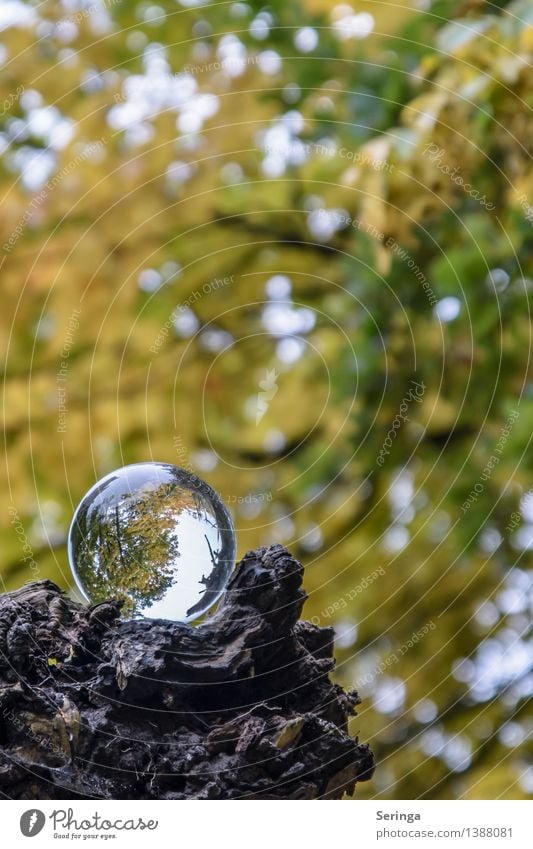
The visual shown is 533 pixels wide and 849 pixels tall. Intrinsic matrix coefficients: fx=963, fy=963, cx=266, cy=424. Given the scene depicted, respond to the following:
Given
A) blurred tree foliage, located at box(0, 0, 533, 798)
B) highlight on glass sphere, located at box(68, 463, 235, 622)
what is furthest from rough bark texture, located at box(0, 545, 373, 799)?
blurred tree foliage, located at box(0, 0, 533, 798)

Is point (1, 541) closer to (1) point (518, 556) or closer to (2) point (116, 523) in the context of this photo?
(1) point (518, 556)

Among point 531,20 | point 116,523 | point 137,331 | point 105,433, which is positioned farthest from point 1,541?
point 531,20

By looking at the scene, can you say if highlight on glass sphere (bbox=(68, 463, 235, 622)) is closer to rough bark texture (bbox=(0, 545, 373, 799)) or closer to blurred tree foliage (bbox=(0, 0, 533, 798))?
rough bark texture (bbox=(0, 545, 373, 799))

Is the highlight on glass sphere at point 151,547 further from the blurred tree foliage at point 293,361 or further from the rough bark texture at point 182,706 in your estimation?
the blurred tree foliage at point 293,361

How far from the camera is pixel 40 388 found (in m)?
1.80

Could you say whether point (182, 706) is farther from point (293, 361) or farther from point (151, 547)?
point (293, 361)

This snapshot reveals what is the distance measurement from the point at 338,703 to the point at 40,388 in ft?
4.07

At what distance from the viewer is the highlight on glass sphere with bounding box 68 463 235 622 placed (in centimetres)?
70

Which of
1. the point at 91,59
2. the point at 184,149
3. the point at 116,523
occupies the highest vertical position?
the point at 91,59

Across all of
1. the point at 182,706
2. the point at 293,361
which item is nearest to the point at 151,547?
the point at 182,706

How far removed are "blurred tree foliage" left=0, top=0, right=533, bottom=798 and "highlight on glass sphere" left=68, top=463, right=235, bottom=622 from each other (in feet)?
3.18

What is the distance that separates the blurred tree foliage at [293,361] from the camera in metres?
1.75
